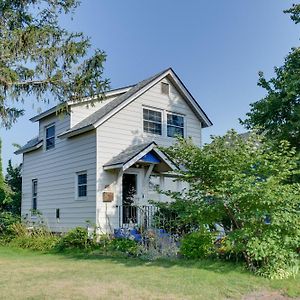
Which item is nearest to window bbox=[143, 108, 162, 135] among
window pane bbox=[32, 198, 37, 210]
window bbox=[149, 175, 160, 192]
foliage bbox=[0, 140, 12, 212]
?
window bbox=[149, 175, 160, 192]

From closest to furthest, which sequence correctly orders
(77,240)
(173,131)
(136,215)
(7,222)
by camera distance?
1. (77,240)
2. (136,215)
3. (173,131)
4. (7,222)

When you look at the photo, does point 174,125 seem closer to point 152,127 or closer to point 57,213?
point 152,127

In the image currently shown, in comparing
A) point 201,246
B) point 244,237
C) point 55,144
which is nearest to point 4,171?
point 55,144

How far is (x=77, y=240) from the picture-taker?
42.7 feet

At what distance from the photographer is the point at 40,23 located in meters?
10.7

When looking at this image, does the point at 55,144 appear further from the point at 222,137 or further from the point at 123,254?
the point at 222,137

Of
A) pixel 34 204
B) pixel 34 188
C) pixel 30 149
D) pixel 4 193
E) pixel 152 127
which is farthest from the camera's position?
pixel 4 193

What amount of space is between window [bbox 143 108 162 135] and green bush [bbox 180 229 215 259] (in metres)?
7.59

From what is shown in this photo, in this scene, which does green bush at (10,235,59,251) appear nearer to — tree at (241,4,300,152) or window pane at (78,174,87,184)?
window pane at (78,174,87,184)

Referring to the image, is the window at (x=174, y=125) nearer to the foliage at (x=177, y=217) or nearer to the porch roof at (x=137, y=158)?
the porch roof at (x=137, y=158)

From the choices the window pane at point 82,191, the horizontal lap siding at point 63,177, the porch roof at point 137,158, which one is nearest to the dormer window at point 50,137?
the horizontal lap siding at point 63,177

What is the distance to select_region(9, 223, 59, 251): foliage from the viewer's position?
14.1 meters

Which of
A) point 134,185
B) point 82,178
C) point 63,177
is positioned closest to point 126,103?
point 134,185

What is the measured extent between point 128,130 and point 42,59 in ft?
21.2
